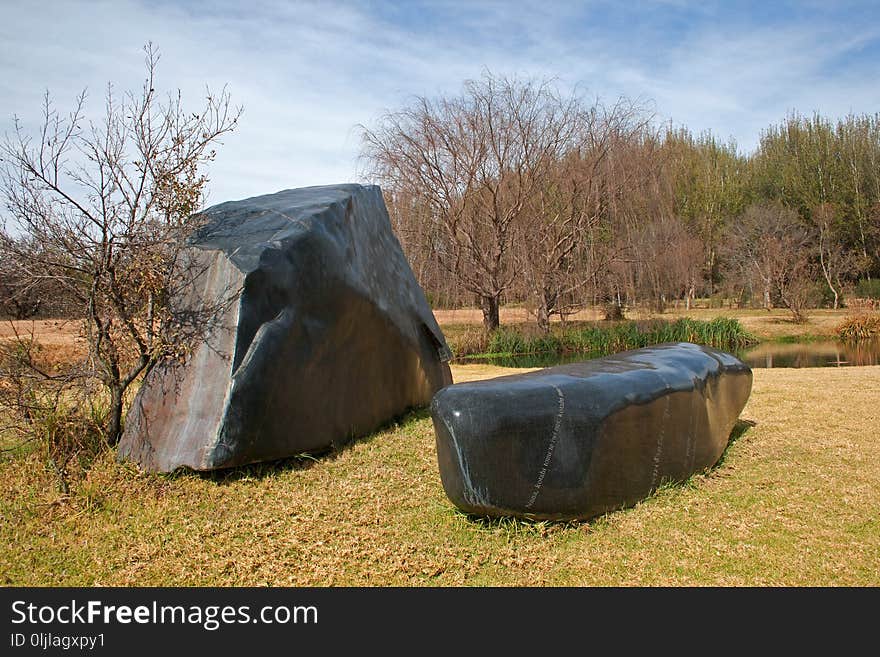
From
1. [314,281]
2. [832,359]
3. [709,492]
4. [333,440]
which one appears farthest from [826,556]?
[832,359]

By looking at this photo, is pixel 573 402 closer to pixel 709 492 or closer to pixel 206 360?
pixel 709 492

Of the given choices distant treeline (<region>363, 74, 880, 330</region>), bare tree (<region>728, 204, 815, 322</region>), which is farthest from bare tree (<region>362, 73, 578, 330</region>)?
bare tree (<region>728, 204, 815, 322</region>)

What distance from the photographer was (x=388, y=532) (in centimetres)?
418

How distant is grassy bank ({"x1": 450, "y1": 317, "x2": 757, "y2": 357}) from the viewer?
17703 mm

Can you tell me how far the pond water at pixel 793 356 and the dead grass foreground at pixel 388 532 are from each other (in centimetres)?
1027

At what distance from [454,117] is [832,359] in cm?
1057

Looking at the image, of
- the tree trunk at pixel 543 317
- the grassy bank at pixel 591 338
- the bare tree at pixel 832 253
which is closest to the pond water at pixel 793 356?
the grassy bank at pixel 591 338

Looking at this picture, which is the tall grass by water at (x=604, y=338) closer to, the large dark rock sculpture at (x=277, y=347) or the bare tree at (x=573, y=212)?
the bare tree at (x=573, y=212)

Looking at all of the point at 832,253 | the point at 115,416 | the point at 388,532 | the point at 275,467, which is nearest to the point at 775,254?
the point at 832,253

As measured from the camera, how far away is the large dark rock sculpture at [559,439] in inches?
155

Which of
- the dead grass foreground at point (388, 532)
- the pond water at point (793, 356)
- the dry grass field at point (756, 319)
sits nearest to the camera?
the dead grass foreground at point (388, 532)

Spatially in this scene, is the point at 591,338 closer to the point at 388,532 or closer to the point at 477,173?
the point at 477,173

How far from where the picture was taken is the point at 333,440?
18.0 ft

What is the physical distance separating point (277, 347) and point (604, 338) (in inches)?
558
